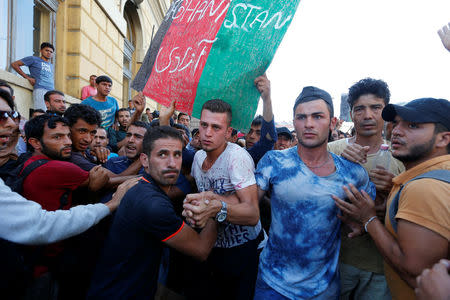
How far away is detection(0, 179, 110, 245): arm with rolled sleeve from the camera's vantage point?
1486 mm

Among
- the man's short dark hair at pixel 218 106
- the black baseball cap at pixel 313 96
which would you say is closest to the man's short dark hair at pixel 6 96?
the man's short dark hair at pixel 218 106

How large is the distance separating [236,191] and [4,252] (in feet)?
5.04

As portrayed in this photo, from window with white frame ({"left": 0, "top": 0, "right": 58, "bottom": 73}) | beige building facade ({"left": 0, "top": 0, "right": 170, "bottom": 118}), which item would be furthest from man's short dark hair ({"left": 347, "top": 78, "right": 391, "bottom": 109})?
window with white frame ({"left": 0, "top": 0, "right": 58, "bottom": 73})

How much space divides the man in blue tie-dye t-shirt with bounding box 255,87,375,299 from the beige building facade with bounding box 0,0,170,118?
12.4 ft

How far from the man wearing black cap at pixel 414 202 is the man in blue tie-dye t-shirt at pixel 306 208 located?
0.63 feet

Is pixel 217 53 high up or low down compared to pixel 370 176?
up

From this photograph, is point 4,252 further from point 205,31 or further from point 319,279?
point 205,31

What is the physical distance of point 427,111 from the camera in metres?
1.53

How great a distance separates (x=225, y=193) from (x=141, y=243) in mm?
778

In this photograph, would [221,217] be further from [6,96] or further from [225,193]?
[6,96]

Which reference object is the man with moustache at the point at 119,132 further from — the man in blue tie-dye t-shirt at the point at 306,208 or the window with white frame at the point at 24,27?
the man in blue tie-dye t-shirt at the point at 306,208

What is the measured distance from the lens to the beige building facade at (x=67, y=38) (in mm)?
5297

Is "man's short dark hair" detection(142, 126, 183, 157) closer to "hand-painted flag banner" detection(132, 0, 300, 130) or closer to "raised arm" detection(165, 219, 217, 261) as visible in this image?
"hand-painted flag banner" detection(132, 0, 300, 130)

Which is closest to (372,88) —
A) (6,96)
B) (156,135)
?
(156,135)
